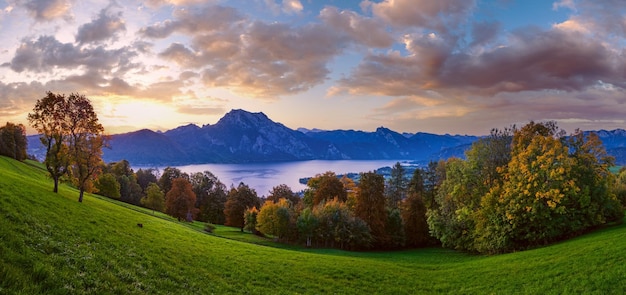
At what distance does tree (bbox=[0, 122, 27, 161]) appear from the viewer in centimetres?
7356

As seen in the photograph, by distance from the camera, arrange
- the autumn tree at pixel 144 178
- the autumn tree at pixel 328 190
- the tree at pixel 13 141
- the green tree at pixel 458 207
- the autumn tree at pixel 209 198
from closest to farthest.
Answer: the green tree at pixel 458 207
the autumn tree at pixel 328 190
the tree at pixel 13 141
the autumn tree at pixel 209 198
the autumn tree at pixel 144 178

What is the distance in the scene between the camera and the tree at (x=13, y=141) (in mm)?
73562

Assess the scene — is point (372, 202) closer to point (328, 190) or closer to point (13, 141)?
point (328, 190)

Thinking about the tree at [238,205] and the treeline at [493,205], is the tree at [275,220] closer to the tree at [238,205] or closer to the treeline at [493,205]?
the treeline at [493,205]

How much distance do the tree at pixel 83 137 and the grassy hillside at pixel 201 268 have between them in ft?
43.2

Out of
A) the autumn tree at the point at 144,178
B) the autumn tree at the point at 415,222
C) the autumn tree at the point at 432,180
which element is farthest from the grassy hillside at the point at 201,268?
the autumn tree at the point at 144,178

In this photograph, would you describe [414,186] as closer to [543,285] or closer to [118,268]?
[543,285]

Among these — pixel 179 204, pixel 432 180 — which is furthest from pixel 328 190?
pixel 179 204

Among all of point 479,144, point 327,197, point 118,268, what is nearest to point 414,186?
point 327,197

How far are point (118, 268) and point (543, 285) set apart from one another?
23.6 m

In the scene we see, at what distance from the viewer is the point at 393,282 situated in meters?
23.4

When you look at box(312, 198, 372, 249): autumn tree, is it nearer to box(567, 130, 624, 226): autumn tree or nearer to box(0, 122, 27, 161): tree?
box(567, 130, 624, 226): autumn tree

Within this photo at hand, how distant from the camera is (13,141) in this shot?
75.7 m

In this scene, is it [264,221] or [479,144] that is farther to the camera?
[264,221]
